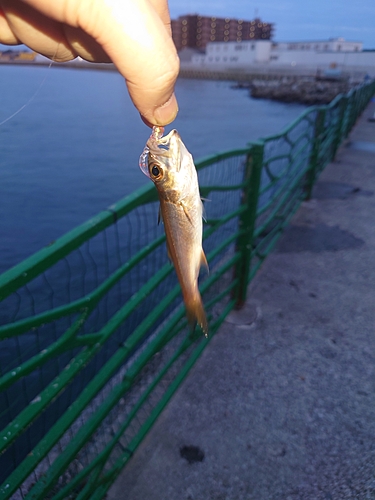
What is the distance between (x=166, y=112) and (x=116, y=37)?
251 mm

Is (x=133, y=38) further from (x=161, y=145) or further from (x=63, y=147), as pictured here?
(x=63, y=147)

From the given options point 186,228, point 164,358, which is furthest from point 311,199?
point 186,228

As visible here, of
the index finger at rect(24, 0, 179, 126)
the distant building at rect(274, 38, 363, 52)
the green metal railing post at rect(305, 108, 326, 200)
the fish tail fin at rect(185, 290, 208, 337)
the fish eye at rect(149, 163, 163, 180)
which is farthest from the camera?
the distant building at rect(274, 38, 363, 52)

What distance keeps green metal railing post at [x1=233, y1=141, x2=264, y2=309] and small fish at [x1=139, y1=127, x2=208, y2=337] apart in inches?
78.7

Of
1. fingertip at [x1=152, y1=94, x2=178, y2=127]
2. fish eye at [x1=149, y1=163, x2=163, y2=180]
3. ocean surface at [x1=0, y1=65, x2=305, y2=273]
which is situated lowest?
ocean surface at [x1=0, y1=65, x2=305, y2=273]

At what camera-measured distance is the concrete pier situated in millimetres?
2445

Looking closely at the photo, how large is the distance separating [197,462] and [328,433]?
936 mm

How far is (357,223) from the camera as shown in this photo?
6230mm

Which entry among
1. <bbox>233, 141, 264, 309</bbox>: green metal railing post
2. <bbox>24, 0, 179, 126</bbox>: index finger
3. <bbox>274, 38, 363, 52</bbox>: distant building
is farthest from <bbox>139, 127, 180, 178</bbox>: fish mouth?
<bbox>274, 38, 363, 52</bbox>: distant building

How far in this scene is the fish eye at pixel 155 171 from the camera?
1.42 m

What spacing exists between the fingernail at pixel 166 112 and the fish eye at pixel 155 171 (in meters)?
0.32

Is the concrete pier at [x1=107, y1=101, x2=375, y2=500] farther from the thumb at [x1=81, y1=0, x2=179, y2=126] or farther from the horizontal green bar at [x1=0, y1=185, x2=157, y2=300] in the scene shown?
the thumb at [x1=81, y1=0, x2=179, y2=126]

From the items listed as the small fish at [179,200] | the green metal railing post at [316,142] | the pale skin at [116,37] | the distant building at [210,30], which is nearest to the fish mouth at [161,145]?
the small fish at [179,200]

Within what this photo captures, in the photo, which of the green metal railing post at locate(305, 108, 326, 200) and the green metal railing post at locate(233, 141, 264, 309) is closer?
the green metal railing post at locate(233, 141, 264, 309)
